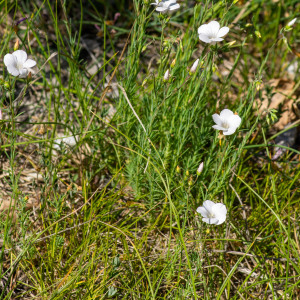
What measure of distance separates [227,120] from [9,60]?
1.17 metres

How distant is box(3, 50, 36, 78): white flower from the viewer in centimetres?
171

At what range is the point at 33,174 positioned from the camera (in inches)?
102

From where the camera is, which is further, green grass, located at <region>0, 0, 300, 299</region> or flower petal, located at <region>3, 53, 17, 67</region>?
green grass, located at <region>0, 0, 300, 299</region>

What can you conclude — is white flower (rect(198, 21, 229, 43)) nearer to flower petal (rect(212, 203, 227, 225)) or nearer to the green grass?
the green grass

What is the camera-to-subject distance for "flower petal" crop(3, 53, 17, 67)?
5.59 feet

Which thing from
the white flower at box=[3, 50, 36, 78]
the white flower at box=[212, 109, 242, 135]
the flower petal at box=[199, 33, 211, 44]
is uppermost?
the flower petal at box=[199, 33, 211, 44]

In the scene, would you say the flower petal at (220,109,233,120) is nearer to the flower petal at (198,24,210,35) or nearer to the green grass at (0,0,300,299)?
the green grass at (0,0,300,299)

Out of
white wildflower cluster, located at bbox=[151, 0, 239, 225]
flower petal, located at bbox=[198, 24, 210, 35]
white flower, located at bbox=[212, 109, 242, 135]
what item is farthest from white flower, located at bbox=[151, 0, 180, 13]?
white flower, located at bbox=[212, 109, 242, 135]

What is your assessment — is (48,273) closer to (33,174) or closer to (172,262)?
(172,262)

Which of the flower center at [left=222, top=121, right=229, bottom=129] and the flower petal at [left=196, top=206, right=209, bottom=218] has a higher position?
the flower center at [left=222, top=121, right=229, bottom=129]

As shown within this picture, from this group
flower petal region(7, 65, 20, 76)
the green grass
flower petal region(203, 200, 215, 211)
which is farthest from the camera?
the green grass

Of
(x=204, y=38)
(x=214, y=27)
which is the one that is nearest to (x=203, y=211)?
(x=204, y=38)

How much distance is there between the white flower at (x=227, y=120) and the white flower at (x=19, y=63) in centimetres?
100

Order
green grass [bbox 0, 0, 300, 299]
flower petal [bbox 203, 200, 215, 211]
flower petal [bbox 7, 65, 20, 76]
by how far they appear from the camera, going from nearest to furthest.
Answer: flower petal [bbox 7, 65, 20, 76], flower petal [bbox 203, 200, 215, 211], green grass [bbox 0, 0, 300, 299]
